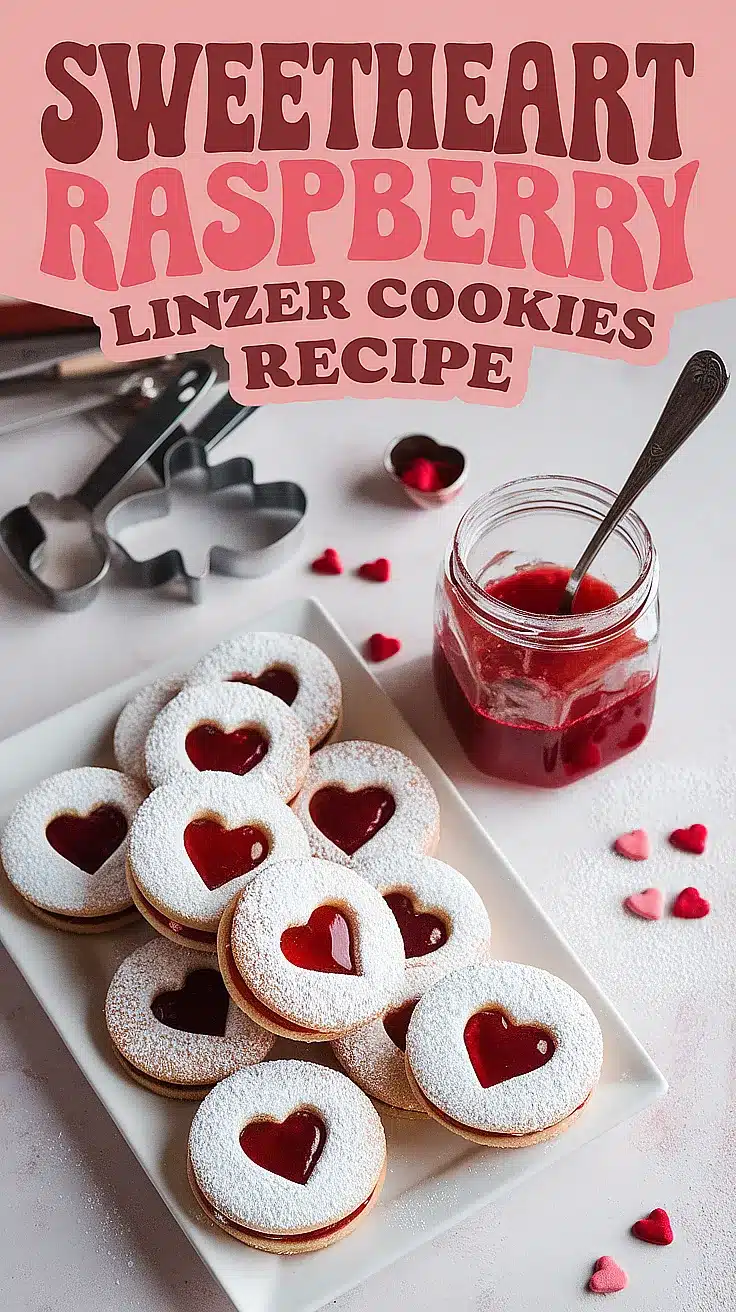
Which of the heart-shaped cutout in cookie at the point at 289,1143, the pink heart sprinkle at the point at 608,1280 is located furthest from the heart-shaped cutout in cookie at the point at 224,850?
the pink heart sprinkle at the point at 608,1280

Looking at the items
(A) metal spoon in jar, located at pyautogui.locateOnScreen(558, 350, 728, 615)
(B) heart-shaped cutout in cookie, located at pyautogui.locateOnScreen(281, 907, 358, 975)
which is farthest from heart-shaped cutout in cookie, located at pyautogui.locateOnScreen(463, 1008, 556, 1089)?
(A) metal spoon in jar, located at pyautogui.locateOnScreen(558, 350, 728, 615)

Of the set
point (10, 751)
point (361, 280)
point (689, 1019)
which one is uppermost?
point (361, 280)

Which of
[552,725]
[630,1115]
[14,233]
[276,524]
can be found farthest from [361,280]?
[630,1115]

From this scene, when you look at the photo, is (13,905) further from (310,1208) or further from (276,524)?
(276,524)

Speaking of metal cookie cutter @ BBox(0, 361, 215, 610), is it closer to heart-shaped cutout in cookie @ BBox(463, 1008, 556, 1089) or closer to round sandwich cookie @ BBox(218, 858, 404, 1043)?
round sandwich cookie @ BBox(218, 858, 404, 1043)

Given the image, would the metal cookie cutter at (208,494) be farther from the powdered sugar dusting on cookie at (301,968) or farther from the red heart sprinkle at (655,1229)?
the red heart sprinkle at (655,1229)

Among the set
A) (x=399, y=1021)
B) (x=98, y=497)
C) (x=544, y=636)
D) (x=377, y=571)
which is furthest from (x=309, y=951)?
(x=98, y=497)
